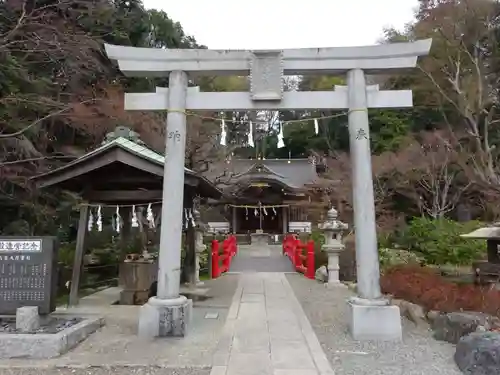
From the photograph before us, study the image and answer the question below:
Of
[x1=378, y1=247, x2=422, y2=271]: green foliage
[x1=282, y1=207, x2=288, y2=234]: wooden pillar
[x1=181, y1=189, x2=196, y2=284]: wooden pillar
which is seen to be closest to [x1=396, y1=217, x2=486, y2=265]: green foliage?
[x1=378, y1=247, x2=422, y2=271]: green foliage

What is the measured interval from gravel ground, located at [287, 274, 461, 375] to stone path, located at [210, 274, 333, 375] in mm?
210

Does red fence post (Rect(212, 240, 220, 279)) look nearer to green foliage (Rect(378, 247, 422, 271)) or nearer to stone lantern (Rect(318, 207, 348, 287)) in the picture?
stone lantern (Rect(318, 207, 348, 287))

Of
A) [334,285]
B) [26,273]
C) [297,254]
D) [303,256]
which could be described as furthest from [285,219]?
[26,273]

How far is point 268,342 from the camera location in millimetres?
5703

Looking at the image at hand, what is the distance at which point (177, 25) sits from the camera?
25109 millimetres

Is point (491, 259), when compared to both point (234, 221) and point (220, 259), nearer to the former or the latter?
point (220, 259)

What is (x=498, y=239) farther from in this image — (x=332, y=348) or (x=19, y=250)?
(x=19, y=250)

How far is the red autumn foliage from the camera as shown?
6.82 metres

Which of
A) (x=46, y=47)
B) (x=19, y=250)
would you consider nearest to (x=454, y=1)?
(x=46, y=47)

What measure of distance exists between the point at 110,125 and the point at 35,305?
33.5ft

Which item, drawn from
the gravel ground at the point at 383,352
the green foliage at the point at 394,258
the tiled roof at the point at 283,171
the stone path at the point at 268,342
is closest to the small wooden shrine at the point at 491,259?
the green foliage at the point at 394,258

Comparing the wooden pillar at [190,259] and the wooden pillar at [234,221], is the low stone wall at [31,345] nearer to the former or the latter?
the wooden pillar at [190,259]

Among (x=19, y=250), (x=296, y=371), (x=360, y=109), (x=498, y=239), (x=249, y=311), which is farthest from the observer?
(x=498, y=239)

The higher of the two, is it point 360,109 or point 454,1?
point 454,1
